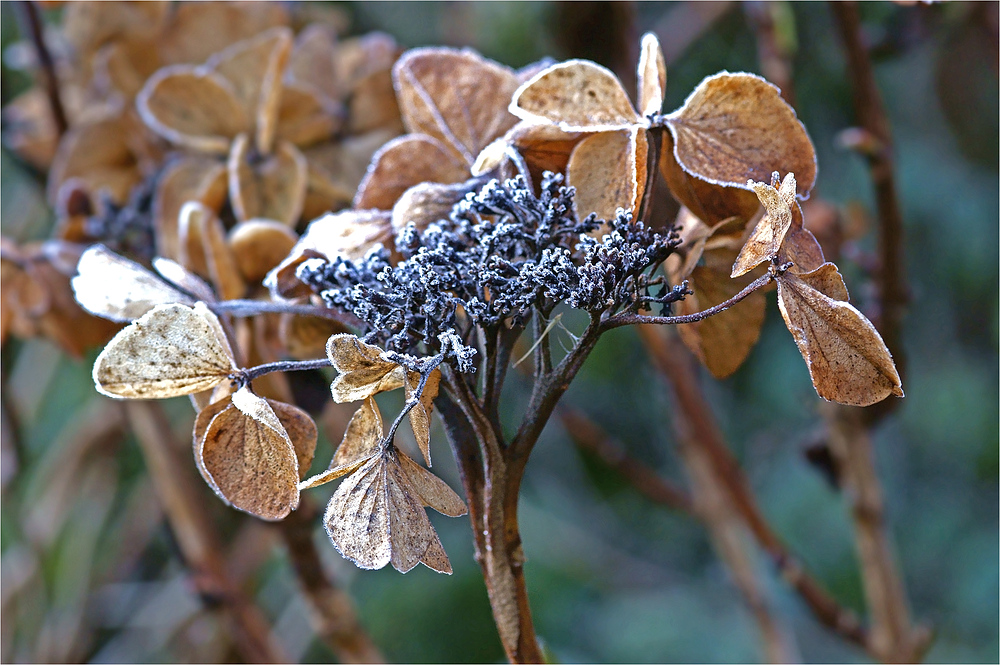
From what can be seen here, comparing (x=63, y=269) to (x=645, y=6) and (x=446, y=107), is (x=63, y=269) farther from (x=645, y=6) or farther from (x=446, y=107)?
(x=645, y=6)

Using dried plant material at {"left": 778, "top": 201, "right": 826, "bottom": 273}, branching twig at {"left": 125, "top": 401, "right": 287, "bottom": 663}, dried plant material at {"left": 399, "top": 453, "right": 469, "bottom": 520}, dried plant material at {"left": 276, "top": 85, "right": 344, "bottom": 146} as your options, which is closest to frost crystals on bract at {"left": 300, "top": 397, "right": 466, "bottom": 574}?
dried plant material at {"left": 399, "top": 453, "right": 469, "bottom": 520}

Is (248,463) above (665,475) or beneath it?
above

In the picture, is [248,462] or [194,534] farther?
[194,534]

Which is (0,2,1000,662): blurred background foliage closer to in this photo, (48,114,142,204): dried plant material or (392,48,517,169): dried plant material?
(48,114,142,204): dried plant material

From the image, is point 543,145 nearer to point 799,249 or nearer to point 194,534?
point 799,249

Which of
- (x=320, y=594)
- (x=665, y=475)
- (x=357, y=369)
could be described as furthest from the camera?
(x=665, y=475)

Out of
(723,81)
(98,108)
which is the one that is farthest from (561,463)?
(723,81)

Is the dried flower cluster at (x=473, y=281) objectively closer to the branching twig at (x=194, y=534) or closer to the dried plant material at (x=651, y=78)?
the dried plant material at (x=651, y=78)

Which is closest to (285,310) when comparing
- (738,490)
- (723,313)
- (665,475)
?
(723,313)
